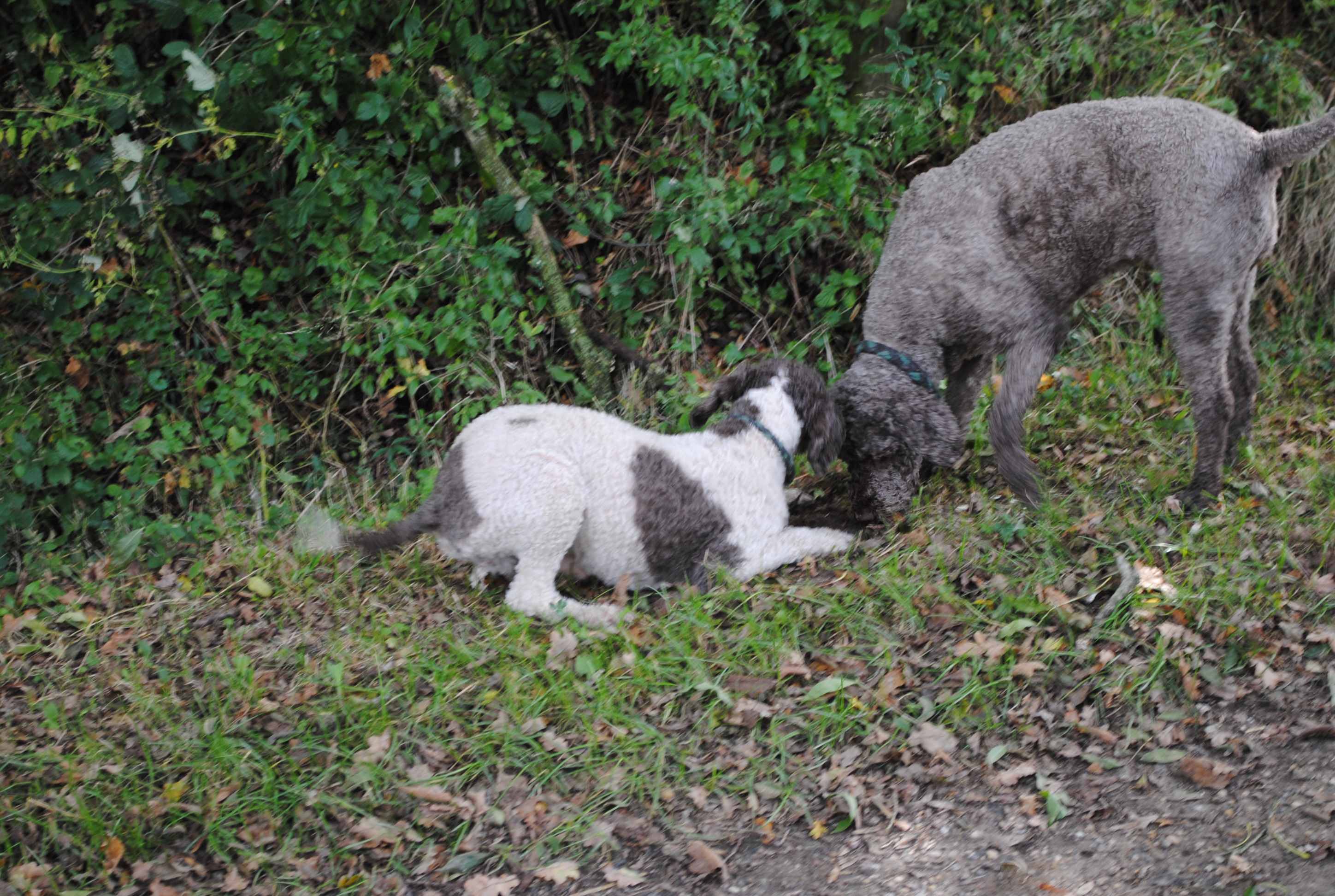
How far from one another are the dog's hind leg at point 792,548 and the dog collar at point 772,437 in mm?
236

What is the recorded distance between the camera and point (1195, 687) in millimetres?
3572

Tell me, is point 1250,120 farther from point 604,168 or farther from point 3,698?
point 3,698

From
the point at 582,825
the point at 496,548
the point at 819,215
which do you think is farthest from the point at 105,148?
the point at 582,825

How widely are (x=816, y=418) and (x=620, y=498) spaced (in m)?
0.83

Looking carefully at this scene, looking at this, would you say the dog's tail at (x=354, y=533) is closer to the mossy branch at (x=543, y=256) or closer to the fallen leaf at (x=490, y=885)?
the mossy branch at (x=543, y=256)

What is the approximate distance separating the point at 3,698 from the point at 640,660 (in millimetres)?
2356

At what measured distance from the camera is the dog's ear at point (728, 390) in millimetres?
4609

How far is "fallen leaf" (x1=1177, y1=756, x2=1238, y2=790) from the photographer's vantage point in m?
3.23

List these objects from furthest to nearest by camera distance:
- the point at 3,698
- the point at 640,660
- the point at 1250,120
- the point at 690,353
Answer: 1. the point at 1250,120
2. the point at 690,353
3. the point at 3,698
4. the point at 640,660

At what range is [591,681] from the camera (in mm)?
3859

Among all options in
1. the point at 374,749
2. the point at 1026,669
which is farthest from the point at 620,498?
the point at 1026,669

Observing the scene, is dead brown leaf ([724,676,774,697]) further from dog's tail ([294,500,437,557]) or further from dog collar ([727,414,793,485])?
dog's tail ([294,500,437,557])

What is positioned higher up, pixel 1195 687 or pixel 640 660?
pixel 640 660

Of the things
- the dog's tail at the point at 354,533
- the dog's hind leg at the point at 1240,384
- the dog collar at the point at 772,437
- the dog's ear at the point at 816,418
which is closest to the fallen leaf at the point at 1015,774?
the dog's ear at the point at 816,418
